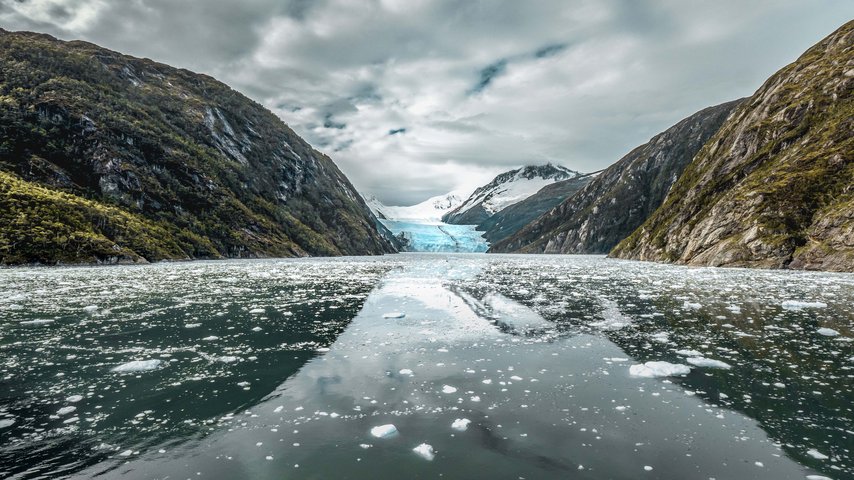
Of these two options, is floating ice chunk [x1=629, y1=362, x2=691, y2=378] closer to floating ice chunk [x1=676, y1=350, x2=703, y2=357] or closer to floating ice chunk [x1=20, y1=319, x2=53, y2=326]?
floating ice chunk [x1=676, y1=350, x2=703, y2=357]

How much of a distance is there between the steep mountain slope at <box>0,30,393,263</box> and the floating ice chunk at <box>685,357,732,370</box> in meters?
93.7

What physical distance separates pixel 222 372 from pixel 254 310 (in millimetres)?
11643

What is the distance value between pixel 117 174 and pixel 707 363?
484ft

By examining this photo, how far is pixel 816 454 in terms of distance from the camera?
702 cm

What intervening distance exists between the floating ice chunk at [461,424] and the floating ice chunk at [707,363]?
849 cm

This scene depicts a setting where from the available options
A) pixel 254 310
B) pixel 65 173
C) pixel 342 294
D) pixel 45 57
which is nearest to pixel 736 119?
pixel 342 294

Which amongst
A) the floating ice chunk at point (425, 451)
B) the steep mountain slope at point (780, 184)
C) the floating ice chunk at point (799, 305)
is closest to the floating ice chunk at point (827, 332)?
the floating ice chunk at point (799, 305)

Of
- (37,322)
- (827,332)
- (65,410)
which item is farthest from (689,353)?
(37,322)

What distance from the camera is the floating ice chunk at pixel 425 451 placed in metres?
7.15

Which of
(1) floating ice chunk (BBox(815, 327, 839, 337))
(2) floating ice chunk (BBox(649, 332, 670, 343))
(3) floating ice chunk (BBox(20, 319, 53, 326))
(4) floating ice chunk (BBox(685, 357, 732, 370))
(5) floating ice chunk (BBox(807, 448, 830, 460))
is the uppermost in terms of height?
(3) floating ice chunk (BBox(20, 319, 53, 326))

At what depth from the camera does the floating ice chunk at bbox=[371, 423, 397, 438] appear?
26.3 feet

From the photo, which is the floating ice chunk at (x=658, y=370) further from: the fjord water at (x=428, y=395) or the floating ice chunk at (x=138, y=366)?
the floating ice chunk at (x=138, y=366)

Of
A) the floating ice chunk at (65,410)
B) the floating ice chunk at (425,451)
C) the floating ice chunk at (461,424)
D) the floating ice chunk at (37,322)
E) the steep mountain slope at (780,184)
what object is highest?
the steep mountain slope at (780,184)

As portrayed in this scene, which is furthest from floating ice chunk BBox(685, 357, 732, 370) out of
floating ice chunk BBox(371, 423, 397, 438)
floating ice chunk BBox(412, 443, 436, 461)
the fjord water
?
floating ice chunk BBox(371, 423, 397, 438)
